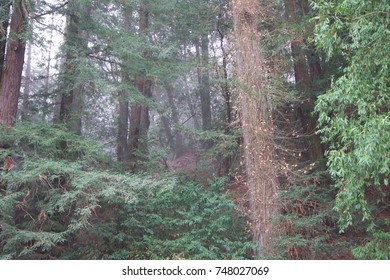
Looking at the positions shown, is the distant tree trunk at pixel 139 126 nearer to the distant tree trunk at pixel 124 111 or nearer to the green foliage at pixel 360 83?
the distant tree trunk at pixel 124 111

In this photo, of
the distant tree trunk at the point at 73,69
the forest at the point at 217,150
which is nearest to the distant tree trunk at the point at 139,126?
the forest at the point at 217,150

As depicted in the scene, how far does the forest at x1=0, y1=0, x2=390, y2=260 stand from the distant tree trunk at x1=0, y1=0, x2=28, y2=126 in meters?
0.03

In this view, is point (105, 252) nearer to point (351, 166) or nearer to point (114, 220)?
point (114, 220)

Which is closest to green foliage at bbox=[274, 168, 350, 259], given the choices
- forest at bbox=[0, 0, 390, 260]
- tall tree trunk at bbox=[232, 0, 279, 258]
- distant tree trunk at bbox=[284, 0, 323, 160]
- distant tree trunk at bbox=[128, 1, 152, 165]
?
forest at bbox=[0, 0, 390, 260]

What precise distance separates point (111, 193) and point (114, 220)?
2447 mm

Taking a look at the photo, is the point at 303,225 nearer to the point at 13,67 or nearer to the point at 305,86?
the point at 305,86

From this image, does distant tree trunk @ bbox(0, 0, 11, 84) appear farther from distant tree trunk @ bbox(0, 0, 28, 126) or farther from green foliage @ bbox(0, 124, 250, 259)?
green foliage @ bbox(0, 124, 250, 259)

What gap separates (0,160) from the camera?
18.5ft

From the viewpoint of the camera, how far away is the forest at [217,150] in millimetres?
4383

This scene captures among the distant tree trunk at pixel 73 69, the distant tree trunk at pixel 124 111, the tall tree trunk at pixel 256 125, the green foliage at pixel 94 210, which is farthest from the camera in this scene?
the distant tree trunk at pixel 124 111

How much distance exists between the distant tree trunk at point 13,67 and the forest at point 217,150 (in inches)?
1.0

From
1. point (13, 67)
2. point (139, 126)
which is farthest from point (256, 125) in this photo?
point (13, 67)

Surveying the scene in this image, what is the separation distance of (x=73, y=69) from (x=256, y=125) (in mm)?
4057

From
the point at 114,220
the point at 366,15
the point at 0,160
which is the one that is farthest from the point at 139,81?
the point at 366,15
